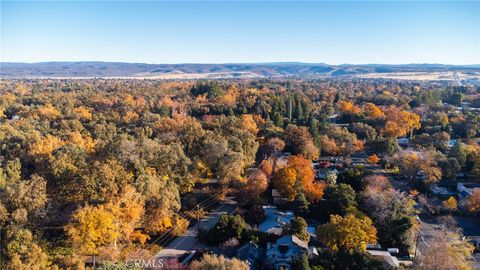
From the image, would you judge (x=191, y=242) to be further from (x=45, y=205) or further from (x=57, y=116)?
(x=57, y=116)

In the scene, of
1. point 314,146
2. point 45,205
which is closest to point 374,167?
point 314,146

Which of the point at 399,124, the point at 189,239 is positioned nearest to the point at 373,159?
the point at 399,124

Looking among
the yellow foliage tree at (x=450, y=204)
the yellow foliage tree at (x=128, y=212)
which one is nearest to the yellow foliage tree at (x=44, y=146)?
the yellow foliage tree at (x=128, y=212)

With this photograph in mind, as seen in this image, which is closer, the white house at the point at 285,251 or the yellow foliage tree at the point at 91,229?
the yellow foliage tree at the point at 91,229

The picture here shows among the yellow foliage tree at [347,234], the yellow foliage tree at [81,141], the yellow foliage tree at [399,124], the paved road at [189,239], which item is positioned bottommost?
the paved road at [189,239]

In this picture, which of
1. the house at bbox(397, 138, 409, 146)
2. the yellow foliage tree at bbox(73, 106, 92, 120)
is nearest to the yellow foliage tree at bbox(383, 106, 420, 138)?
the house at bbox(397, 138, 409, 146)

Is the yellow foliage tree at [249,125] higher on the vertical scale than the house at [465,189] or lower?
higher

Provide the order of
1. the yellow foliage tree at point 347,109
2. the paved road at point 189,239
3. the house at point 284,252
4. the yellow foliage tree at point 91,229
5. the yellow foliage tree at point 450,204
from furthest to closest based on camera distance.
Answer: the yellow foliage tree at point 347,109 → the yellow foliage tree at point 450,204 → the paved road at point 189,239 → the house at point 284,252 → the yellow foliage tree at point 91,229

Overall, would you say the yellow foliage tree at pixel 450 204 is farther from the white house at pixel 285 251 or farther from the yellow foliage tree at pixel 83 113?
the yellow foliage tree at pixel 83 113
